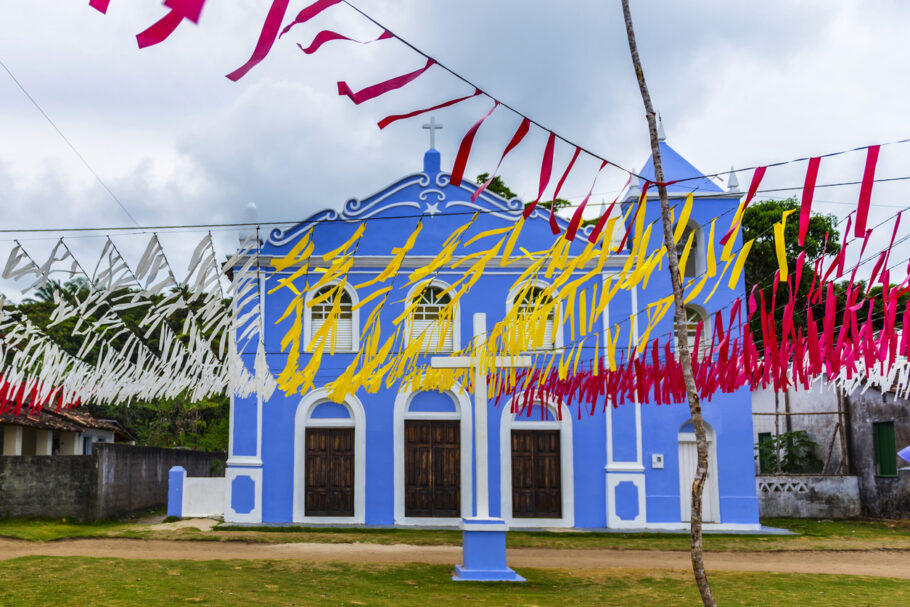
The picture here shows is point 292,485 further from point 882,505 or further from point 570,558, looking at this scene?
point 882,505

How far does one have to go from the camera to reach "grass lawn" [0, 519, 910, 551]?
576 inches

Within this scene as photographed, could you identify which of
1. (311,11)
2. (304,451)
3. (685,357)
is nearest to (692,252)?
(304,451)

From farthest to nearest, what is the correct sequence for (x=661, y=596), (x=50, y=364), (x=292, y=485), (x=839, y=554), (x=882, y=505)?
(x=882, y=505), (x=292, y=485), (x=839, y=554), (x=661, y=596), (x=50, y=364)

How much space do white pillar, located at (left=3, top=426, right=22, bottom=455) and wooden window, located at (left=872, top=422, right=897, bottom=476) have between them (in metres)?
21.2

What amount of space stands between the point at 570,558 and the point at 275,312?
26.0 ft

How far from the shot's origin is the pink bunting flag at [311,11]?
3756 mm

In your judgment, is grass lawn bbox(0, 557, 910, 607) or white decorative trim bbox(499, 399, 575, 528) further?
white decorative trim bbox(499, 399, 575, 528)

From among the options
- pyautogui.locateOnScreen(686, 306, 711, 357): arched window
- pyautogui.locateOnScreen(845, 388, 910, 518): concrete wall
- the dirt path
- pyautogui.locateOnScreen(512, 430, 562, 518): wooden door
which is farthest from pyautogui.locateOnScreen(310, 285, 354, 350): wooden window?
pyautogui.locateOnScreen(845, 388, 910, 518): concrete wall

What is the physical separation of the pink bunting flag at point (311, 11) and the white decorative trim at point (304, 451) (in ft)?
43.6

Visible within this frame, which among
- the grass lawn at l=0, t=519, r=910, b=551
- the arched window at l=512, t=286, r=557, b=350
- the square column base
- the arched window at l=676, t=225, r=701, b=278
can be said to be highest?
the arched window at l=676, t=225, r=701, b=278

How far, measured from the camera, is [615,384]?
35.6 ft

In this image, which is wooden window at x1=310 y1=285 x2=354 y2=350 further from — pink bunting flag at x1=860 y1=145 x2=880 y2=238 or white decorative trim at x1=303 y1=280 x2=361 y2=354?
pink bunting flag at x1=860 y1=145 x2=880 y2=238

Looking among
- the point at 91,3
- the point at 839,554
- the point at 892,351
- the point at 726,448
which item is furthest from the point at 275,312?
the point at 91,3

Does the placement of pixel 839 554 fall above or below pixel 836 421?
below
